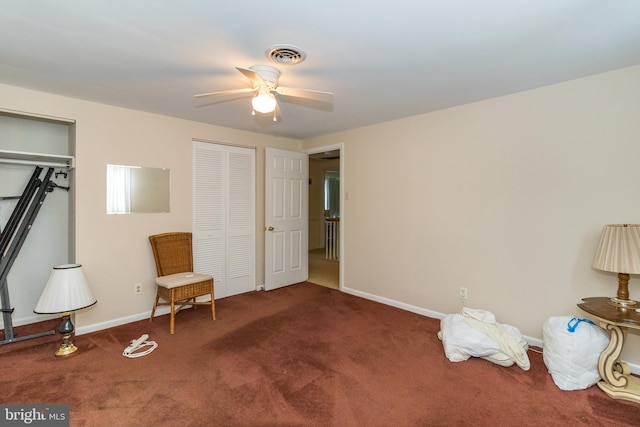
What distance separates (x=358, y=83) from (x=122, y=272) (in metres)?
3.09

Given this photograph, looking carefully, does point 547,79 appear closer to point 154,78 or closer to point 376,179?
point 376,179

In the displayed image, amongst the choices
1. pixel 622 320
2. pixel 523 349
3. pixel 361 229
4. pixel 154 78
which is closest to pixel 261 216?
pixel 361 229

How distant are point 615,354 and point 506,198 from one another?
4.56 feet

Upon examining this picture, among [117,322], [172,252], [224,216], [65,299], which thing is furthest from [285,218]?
[65,299]

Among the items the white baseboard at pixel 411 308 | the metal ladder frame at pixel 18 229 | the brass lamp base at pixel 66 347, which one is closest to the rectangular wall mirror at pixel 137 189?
the metal ladder frame at pixel 18 229

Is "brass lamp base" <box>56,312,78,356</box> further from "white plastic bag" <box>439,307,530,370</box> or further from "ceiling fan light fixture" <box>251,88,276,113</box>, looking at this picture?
"white plastic bag" <box>439,307,530,370</box>

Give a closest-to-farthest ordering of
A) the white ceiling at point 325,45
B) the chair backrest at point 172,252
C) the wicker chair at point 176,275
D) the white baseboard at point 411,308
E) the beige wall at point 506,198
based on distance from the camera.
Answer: the white ceiling at point 325,45, the beige wall at point 506,198, the white baseboard at point 411,308, the wicker chair at point 176,275, the chair backrest at point 172,252

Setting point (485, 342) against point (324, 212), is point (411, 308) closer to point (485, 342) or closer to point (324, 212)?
point (485, 342)

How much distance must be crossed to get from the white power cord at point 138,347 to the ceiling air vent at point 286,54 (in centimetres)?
261

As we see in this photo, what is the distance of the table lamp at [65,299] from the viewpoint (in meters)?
2.53

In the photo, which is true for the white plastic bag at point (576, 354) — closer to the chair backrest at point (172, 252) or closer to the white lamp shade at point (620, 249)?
the white lamp shade at point (620, 249)

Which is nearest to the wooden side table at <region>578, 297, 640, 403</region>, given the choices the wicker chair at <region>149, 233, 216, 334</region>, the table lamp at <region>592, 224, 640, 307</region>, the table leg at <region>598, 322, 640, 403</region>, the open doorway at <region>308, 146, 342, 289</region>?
the table leg at <region>598, 322, 640, 403</region>

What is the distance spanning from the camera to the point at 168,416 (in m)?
1.82

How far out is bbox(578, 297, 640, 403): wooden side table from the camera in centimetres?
198
